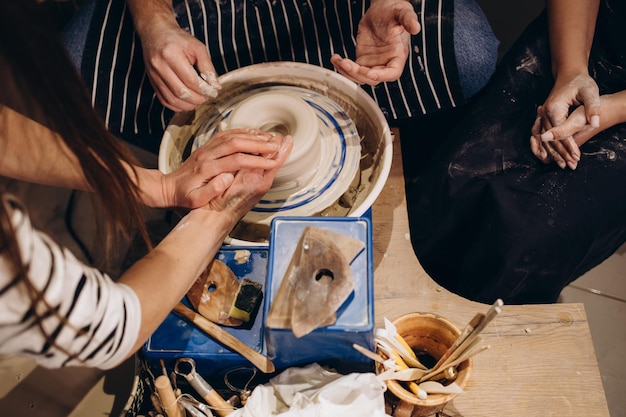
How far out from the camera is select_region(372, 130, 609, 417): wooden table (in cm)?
103

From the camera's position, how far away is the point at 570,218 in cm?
129

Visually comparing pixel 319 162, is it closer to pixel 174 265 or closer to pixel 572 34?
pixel 174 265

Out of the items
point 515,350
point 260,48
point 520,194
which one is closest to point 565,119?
point 520,194

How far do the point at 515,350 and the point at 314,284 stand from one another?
0.65 m

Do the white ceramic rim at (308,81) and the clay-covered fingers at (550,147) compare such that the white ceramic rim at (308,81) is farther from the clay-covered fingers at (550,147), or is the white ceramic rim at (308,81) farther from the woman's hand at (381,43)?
the clay-covered fingers at (550,147)

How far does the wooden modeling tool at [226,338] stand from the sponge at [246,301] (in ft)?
0.14

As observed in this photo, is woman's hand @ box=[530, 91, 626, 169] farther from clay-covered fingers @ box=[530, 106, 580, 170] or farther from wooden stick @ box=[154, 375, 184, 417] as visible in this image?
wooden stick @ box=[154, 375, 184, 417]

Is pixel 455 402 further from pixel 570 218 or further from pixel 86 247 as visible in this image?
pixel 86 247

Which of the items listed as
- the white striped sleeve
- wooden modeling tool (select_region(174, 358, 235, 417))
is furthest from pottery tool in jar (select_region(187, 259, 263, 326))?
the white striped sleeve

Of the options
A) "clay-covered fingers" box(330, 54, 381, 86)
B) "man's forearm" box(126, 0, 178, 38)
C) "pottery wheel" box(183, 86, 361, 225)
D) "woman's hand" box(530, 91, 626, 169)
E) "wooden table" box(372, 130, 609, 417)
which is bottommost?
"wooden table" box(372, 130, 609, 417)

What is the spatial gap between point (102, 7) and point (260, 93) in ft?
2.06

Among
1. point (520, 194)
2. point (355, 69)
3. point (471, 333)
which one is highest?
point (355, 69)

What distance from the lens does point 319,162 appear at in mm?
1191

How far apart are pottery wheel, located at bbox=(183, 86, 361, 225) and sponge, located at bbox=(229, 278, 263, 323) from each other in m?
0.22
